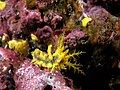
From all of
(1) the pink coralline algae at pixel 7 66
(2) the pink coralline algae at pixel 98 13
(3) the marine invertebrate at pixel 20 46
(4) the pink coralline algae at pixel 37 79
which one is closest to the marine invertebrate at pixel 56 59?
(4) the pink coralline algae at pixel 37 79

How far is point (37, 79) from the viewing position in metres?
3.58

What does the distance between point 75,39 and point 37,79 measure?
3.10 ft

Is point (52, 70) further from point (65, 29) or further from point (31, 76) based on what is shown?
point (65, 29)

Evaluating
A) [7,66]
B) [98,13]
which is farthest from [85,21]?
[7,66]

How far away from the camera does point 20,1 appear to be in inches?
179

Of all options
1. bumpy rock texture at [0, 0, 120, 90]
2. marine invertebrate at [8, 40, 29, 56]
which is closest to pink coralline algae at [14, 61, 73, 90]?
bumpy rock texture at [0, 0, 120, 90]

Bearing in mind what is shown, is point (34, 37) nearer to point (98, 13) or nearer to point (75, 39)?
point (75, 39)

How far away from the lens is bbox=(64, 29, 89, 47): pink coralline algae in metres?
3.92

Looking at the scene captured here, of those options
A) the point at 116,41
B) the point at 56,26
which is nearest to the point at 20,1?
the point at 56,26

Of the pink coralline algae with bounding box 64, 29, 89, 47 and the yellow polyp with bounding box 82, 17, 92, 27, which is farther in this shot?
the yellow polyp with bounding box 82, 17, 92, 27

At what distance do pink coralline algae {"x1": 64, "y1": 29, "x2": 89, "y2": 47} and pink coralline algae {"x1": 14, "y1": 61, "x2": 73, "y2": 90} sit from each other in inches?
21.7

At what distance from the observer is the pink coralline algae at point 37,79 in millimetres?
3508

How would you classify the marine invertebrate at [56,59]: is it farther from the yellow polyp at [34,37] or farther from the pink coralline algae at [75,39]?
the yellow polyp at [34,37]

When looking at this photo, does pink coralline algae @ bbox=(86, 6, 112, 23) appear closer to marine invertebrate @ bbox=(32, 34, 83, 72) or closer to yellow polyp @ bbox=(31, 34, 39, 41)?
marine invertebrate @ bbox=(32, 34, 83, 72)
